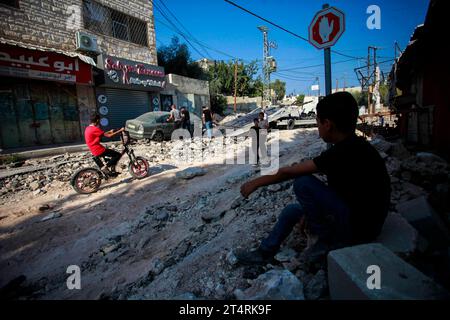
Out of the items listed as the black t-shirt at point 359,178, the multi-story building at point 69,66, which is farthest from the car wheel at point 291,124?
the black t-shirt at point 359,178

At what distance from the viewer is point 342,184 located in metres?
1.73

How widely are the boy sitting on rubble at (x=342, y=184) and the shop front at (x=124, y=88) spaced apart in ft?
44.4

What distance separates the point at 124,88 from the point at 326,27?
42.4 feet

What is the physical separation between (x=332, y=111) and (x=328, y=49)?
9.30ft

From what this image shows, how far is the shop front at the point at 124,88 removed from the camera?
12852mm

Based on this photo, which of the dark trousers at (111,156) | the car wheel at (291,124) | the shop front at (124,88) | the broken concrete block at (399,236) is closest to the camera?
the broken concrete block at (399,236)

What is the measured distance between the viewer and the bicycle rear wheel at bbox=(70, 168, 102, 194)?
5.82 meters

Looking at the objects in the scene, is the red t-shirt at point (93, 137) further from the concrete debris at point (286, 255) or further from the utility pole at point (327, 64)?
the concrete debris at point (286, 255)

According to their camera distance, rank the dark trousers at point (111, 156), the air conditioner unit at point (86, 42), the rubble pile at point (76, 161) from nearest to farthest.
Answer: the dark trousers at point (111, 156)
the rubble pile at point (76, 161)
the air conditioner unit at point (86, 42)

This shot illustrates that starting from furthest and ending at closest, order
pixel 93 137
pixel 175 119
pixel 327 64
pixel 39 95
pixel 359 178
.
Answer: pixel 175 119 → pixel 39 95 → pixel 93 137 → pixel 327 64 → pixel 359 178

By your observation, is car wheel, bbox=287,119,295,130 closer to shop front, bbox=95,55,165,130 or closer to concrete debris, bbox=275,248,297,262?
shop front, bbox=95,55,165,130

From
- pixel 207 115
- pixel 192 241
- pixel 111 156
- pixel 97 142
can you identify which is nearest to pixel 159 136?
pixel 207 115

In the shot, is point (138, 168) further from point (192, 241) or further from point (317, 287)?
point (317, 287)
